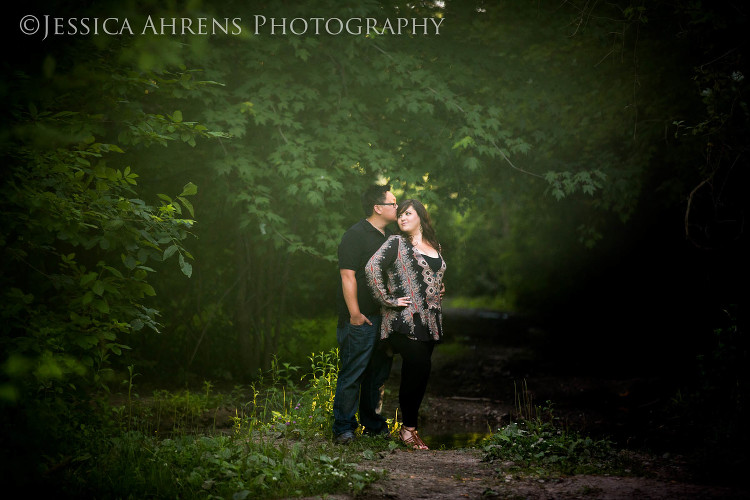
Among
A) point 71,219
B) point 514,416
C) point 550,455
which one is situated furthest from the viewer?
point 514,416

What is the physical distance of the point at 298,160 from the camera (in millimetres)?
7875

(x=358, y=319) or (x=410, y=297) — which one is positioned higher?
(x=410, y=297)

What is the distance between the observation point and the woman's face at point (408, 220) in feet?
19.4

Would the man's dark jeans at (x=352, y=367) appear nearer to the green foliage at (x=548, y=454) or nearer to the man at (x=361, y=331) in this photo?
the man at (x=361, y=331)

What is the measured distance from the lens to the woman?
5734 mm

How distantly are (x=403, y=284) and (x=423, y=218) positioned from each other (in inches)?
24.7

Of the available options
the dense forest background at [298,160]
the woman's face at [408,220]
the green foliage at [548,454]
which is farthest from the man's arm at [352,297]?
the green foliage at [548,454]

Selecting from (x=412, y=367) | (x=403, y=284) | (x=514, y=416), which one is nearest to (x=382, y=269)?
(x=403, y=284)

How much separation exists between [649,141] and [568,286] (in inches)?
370

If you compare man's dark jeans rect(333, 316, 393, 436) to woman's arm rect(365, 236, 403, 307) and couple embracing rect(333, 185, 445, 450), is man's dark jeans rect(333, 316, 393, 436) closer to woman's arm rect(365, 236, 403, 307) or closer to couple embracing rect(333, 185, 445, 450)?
couple embracing rect(333, 185, 445, 450)

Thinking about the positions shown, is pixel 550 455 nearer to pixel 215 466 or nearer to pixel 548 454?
pixel 548 454

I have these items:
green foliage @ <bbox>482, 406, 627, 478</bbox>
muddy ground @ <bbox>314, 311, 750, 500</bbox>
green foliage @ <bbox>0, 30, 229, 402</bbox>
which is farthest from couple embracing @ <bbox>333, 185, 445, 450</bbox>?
green foliage @ <bbox>0, 30, 229, 402</bbox>

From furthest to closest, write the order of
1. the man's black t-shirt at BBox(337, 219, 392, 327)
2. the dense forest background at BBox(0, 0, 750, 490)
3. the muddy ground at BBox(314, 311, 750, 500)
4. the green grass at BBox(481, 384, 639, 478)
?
the man's black t-shirt at BBox(337, 219, 392, 327) < the green grass at BBox(481, 384, 639, 478) < the muddy ground at BBox(314, 311, 750, 500) < the dense forest background at BBox(0, 0, 750, 490)

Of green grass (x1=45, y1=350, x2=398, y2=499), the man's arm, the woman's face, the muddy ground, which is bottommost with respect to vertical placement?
the muddy ground
